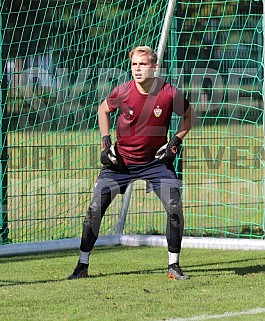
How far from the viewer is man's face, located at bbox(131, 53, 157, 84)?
8234mm

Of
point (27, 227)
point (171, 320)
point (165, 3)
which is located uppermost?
point (165, 3)

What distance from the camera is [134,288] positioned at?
7.85 meters

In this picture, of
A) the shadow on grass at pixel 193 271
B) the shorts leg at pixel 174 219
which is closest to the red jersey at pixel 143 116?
the shorts leg at pixel 174 219

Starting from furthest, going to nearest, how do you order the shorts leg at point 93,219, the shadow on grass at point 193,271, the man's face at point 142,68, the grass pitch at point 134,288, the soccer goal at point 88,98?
the soccer goal at point 88,98, the shorts leg at point 93,219, the shadow on grass at point 193,271, the man's face at point 142,68, the grass pitch at point 134,288

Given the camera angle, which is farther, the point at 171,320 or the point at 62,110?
the point at 62,110

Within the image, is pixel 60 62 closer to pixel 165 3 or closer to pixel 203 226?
pixel 165 3

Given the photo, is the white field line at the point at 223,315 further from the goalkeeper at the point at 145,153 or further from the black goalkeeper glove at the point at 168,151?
the black goalkeeper glove at the point at 168,151

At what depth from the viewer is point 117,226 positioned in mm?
11430

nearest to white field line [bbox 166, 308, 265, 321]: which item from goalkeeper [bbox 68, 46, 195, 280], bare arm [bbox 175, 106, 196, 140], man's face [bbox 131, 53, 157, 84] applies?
goalkeeper [bbox 68, 46, 195, 280]

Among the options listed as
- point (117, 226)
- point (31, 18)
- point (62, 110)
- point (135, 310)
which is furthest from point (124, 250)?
point (135, 310)

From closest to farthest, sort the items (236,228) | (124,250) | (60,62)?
(124,250), (60,62), (236,228)

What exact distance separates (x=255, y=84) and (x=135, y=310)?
7.00 metres

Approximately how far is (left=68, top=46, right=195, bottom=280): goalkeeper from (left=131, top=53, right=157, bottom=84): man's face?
3cm

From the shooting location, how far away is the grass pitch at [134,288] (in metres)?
6.81
